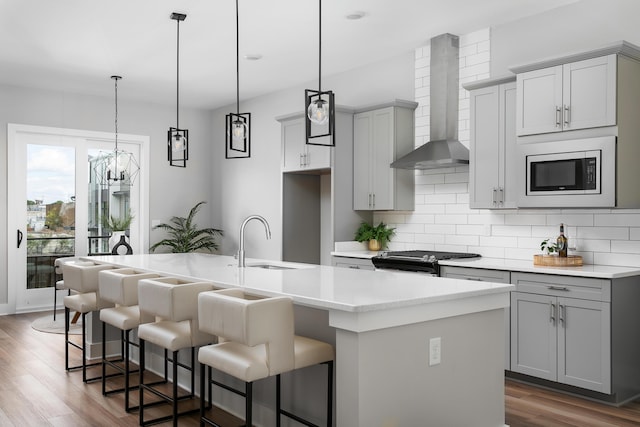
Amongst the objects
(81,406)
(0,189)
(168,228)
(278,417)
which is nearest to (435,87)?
(278,417)

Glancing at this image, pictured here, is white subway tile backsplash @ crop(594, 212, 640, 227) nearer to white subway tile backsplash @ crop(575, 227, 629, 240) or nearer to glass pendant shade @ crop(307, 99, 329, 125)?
white subway tile backsplash @ crop(575, 227, 629, 240)

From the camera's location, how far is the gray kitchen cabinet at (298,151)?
19.2ft

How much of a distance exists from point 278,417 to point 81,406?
1.59m

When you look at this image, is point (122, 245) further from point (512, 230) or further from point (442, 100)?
point (512, 230)

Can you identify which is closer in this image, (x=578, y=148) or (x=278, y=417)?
(x=278, y=417)

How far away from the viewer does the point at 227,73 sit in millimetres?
6719

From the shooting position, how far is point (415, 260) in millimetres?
4793

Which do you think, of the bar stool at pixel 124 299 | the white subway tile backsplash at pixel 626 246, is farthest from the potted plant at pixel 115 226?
the white subway tile backsplash at pixel 626 246

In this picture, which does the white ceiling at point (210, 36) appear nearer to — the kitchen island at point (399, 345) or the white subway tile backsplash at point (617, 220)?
the white subway tile backsplash at point (617, 220)

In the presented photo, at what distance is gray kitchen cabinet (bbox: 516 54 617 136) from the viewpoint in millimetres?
3785

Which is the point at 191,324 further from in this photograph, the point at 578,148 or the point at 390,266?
the point at 578,148

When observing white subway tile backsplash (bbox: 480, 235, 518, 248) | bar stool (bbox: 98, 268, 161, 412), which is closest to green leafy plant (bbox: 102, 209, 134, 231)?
bar stool (bbox: 98, 268, 161, 412)

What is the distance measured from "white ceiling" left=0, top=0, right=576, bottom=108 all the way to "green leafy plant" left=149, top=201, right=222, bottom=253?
207 centimetres

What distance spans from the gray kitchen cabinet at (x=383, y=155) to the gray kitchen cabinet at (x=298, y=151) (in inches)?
14.3
